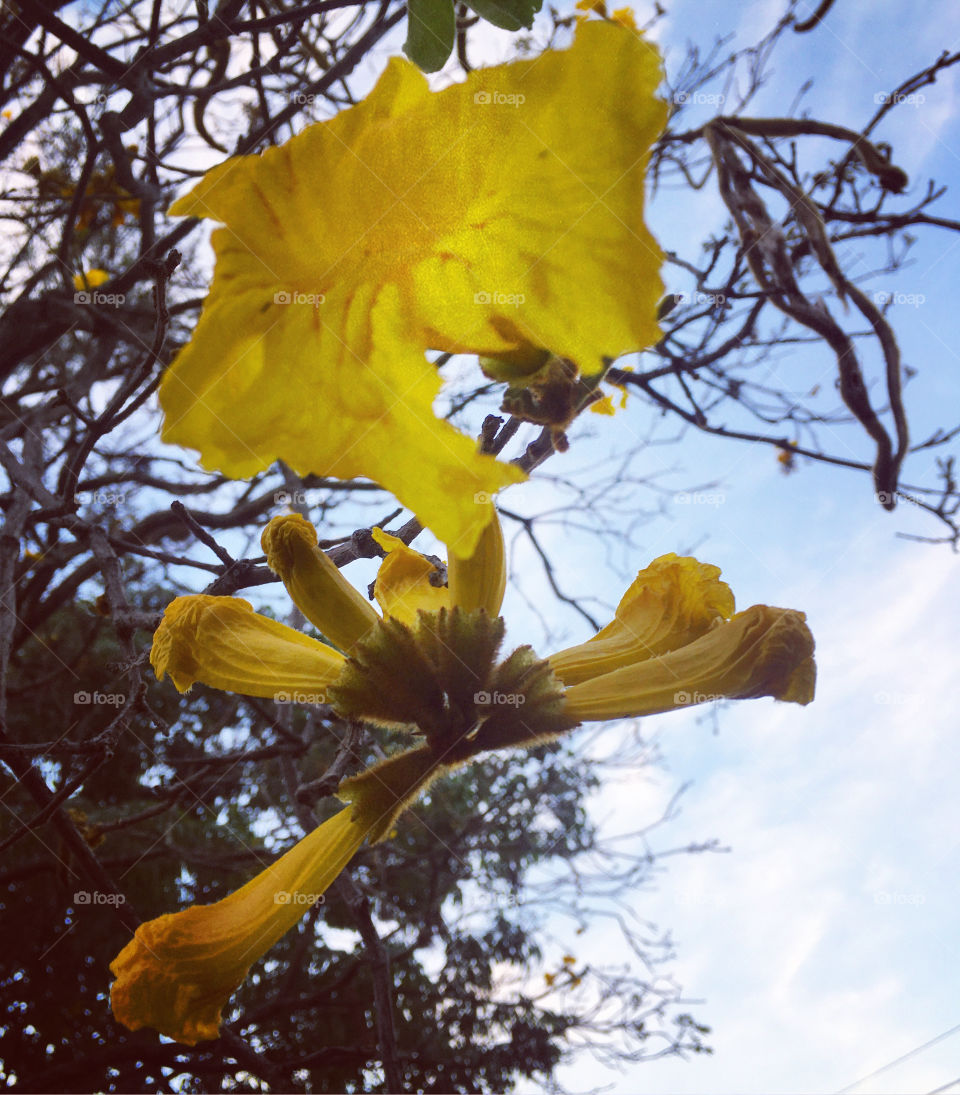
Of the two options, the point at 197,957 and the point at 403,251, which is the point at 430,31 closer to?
the point at 403,251

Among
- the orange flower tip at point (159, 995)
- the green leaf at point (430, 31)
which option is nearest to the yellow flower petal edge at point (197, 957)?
the orange flower tip at point (159, 995)

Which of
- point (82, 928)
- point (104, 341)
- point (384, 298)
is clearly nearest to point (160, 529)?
point (104, 341)

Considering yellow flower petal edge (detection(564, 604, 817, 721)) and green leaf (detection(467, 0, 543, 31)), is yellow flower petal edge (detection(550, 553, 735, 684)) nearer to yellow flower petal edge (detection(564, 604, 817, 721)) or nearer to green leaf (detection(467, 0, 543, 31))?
yellow flower petal edge (detection(564, 604, 817, 721))

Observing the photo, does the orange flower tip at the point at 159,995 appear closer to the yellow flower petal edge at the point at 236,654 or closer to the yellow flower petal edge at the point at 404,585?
the yellow flower petal edge at the point at 236,654

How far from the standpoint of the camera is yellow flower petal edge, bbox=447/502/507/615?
40.6 inches

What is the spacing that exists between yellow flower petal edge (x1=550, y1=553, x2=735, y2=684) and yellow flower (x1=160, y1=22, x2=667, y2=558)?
53cm

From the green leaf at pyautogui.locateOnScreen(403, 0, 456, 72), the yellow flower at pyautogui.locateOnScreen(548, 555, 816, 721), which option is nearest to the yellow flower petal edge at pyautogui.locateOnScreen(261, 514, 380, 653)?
the yellow flower at pyautogui.locateOnScreen(548, 555, 816, 721)

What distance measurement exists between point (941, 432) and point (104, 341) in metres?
4.32

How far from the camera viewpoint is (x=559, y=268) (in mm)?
708

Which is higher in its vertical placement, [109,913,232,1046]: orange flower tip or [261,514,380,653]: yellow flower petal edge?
[261,514,380,653]: yellow flower petal edge

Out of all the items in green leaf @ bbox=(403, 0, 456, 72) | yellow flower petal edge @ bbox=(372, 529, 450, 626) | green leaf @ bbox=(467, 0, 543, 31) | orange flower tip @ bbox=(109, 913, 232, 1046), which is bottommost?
orange flower tip @ bbox=(109, 913, 232, 1046)

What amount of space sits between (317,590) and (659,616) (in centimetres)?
51

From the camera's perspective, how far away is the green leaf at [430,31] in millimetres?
1062

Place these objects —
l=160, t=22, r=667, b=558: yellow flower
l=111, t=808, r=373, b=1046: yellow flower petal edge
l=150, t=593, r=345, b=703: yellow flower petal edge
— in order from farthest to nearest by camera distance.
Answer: l=150, t=593, r=345, b=703: yellow flower petal edge → l=111, t=808, r=373, b=1046: yellow flower petal edge → l=160, t=22, r=667, b=558: yellow flower
